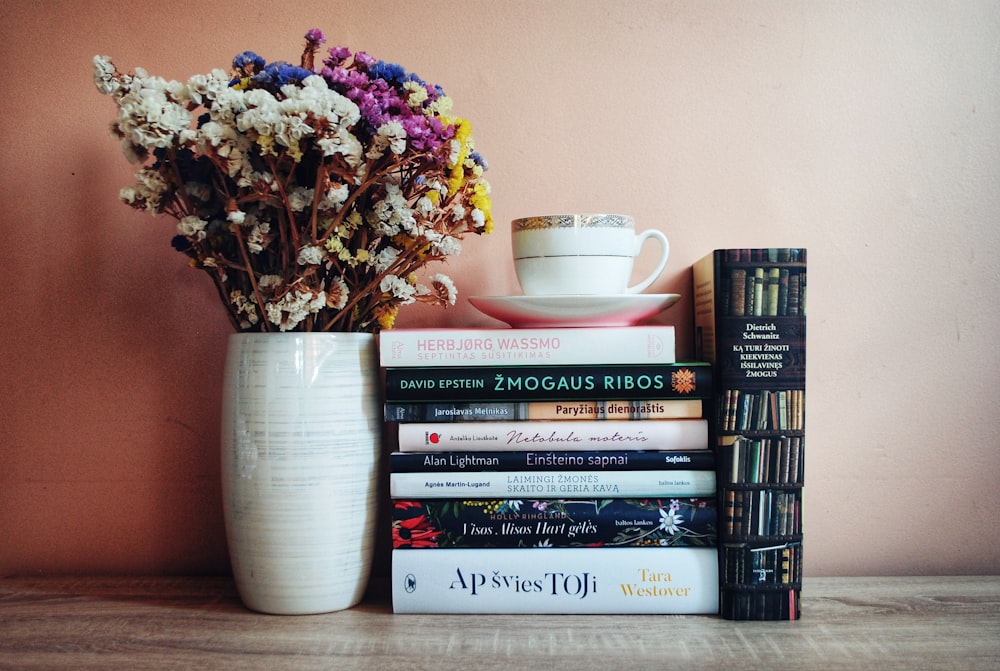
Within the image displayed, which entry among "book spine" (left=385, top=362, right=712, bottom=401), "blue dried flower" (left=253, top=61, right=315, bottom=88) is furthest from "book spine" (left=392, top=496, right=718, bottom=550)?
"blue dried flower" (left=253, top=61, right=315, bottom=88)

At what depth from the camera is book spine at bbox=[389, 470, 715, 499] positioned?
873mm

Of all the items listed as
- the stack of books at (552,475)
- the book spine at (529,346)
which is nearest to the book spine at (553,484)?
the stack of books at (552,475)

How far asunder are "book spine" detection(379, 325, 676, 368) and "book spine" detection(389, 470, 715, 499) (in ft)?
0.41

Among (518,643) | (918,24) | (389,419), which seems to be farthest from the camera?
(918,24)

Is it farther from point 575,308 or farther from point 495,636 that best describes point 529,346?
point 495,636

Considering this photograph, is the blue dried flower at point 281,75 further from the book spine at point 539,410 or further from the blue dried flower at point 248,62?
the book spine at point 539,410

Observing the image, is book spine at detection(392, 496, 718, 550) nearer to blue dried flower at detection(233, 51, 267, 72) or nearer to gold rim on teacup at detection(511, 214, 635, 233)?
gold rim on teacup at detection(511, 214, 635, 233)

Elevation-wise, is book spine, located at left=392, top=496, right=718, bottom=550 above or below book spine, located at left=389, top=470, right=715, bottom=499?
below

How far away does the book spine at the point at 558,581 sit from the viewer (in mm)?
869

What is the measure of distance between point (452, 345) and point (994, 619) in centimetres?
66

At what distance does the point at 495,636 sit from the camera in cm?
81

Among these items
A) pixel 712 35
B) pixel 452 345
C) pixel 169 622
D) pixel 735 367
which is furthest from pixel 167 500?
pixel 712 35

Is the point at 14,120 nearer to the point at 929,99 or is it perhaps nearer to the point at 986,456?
the point at 929,99

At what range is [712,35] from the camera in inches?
40.8
